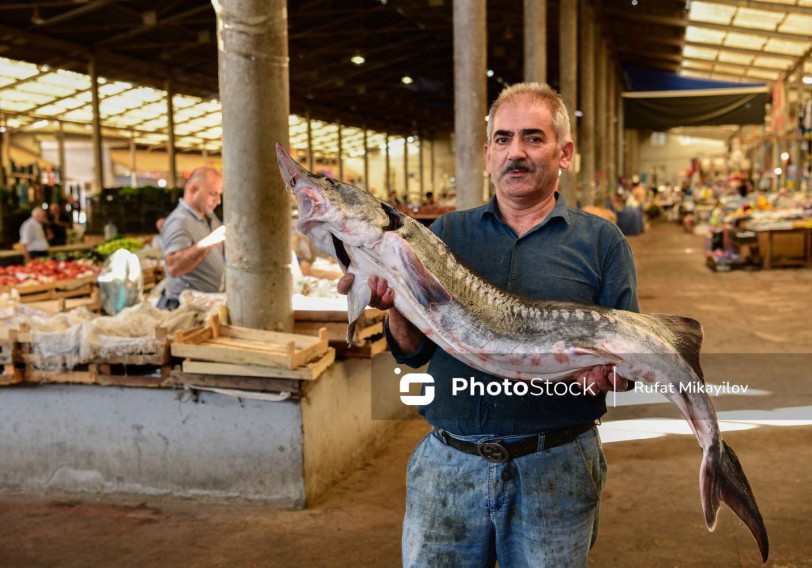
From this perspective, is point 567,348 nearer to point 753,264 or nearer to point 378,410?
point 378,410

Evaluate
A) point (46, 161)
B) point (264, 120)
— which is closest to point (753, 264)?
point (264, 120)

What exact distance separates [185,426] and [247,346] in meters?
0.62

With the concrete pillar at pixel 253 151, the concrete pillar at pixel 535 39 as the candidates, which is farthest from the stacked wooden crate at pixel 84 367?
the concrete pillar at pixel 535 39

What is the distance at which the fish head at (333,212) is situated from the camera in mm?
2189

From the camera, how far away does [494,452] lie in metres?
2.27

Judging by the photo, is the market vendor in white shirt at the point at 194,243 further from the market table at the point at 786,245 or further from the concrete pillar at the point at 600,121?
the concrete pillar at the point at 600,121

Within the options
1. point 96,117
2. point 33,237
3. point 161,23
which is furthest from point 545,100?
point 96,117

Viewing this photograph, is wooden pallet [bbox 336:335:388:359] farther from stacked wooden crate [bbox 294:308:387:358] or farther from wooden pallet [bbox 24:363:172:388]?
wooden pallet [bbox 24:363:172:388]

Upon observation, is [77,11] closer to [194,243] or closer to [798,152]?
[194,243]

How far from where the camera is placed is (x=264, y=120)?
4949 millimetres

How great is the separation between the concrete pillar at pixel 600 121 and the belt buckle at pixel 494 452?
20.3 m

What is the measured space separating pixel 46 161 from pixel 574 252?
38.9 metres

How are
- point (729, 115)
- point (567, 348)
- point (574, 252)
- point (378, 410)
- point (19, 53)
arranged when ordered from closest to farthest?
point (567, 348) → point (574, 252) → point (378, 410) → point (19, 53) → point (729, 115)

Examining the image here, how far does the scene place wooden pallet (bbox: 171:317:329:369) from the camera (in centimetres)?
461
